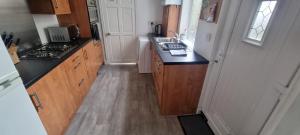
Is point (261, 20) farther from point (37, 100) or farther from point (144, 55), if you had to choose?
point (144, 55)

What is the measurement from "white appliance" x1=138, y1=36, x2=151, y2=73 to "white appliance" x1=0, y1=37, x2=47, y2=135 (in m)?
2.28

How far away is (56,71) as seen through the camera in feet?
5.07

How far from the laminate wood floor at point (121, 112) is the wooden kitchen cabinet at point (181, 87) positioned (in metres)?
0.20

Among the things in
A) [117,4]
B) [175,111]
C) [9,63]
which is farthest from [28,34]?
[175,111]

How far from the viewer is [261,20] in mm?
1062

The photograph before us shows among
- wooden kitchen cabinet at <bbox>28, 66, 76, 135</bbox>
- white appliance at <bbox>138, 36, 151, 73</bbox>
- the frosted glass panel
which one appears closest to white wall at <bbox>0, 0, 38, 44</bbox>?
wooden kitchen cabinet at <bbox>28, 66, 76, 135</bbox>

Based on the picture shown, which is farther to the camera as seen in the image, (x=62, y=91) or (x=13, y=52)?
(x=62, y=91)

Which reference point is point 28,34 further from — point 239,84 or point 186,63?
point 239,84

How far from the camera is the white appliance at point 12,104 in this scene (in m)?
0.75

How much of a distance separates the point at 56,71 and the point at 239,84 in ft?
6.39

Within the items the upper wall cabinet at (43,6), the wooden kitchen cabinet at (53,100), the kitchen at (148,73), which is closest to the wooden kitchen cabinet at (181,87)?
the kitchen at (148,73)

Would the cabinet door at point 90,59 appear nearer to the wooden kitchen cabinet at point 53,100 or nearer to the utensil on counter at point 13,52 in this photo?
the wooden kitchen cabinet at point 53,100

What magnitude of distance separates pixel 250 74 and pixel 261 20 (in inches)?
17.4

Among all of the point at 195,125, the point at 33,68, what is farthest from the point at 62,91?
the point at 195,125
